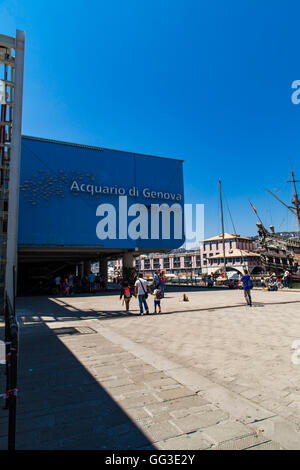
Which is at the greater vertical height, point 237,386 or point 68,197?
point 68,197

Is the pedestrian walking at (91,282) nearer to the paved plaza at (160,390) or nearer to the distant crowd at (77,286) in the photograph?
the distant crowd at (77,286)

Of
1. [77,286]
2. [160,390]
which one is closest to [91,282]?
[77,286]

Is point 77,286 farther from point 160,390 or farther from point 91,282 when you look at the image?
point 160,390

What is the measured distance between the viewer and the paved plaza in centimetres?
266

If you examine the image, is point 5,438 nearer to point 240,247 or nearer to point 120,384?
point 120,384

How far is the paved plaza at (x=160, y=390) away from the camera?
266cm

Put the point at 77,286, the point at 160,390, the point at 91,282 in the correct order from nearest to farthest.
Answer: the point at 160,390
the point at 91,282
the point at 77,286

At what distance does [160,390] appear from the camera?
3.75 m

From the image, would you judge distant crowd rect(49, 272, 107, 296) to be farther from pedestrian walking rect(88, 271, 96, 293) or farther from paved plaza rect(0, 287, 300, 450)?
paved plaza rect(0, 287, 300, 450)

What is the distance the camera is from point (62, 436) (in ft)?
8.89

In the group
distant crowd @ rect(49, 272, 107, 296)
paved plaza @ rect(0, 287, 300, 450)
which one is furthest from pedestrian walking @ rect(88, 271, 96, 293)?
paved plaza @ rect(0, 287, 300, 450)

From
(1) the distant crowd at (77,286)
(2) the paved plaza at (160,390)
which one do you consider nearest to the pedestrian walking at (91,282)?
(1) the distant crowd at (77,286)

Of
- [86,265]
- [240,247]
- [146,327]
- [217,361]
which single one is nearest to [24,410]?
[217,361]

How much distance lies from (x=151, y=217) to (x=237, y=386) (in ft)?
88.4
